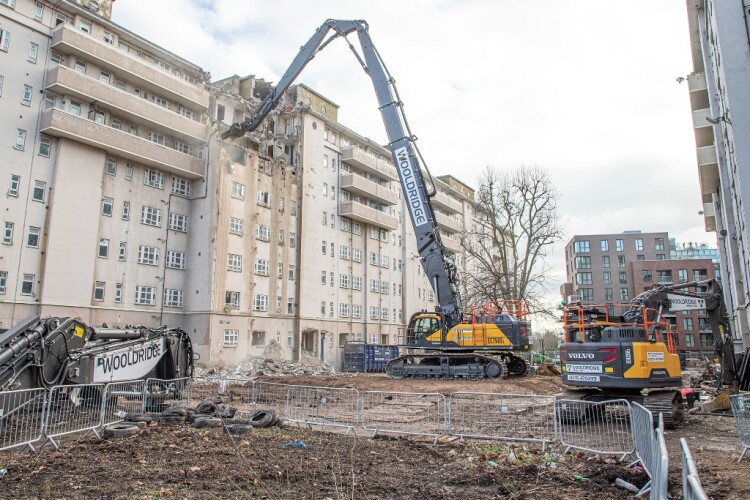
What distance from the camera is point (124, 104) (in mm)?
33438

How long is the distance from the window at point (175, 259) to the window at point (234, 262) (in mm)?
3134

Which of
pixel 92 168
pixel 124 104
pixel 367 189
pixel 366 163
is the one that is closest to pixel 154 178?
pixel 92 168

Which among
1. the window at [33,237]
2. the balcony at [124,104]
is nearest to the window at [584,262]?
the balcony at [124,104]

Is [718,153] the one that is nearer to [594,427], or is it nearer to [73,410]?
[594,427]

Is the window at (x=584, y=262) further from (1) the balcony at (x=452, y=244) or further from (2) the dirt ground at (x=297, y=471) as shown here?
(2) the dirt ground at (x=297, y=471)

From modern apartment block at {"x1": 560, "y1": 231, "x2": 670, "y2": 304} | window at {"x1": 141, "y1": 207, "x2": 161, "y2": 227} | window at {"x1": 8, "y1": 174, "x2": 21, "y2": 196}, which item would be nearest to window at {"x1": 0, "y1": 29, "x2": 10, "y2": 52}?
window at {"x1": 8, "y1": 174, "x2": 21, "y2": 196}

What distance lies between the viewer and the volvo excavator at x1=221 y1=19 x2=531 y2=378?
23953mm

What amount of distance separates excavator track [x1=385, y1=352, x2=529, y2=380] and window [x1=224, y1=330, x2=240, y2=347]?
611 inches

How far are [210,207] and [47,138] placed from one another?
10.7 meters

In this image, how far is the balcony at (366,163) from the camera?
50375mm

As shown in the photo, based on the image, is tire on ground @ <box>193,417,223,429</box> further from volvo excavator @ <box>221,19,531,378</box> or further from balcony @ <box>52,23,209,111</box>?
balcony @ <box>52,23,209,111</box>

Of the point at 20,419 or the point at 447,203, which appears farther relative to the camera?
the point at 447,203

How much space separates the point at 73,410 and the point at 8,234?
2209 centimetres

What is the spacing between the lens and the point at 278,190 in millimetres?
43281
